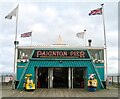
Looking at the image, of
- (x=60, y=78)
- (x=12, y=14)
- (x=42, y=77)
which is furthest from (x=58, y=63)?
(x=12, y=14)

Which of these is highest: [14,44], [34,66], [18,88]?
[14,44]

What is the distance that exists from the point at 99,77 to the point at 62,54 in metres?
4.06

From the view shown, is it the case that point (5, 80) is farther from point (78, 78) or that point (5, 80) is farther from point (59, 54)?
point (78, 78)

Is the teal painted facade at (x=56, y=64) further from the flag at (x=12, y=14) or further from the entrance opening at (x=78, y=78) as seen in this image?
the flag at (x=12, y=14)

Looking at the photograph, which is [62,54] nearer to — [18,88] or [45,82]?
[45,82]

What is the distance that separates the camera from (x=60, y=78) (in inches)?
984

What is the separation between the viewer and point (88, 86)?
21.7 m

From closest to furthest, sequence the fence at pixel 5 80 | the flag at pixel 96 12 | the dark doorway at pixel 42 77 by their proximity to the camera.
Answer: the flag at pixel 96 12
the dark doorway at pixel 42 77
the fence at pixel 5 80

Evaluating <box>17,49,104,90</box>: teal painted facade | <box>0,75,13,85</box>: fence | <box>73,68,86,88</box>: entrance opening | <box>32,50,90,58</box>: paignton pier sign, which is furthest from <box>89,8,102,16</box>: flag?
<box>0,75,13,85</box>: fence

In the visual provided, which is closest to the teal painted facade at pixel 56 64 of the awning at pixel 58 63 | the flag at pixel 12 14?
the awning at pixel 58 63

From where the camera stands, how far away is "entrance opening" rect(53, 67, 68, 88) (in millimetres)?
24938

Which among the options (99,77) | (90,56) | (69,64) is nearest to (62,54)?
(69,64)

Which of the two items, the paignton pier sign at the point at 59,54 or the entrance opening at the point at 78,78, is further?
the entrance opening at the point at 78,78

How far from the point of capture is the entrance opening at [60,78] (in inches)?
982
